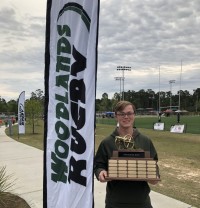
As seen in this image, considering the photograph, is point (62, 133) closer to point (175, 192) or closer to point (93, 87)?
point (93, 87)

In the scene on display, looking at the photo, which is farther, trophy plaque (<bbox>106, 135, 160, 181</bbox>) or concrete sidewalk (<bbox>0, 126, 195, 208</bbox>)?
concrete sidewalk (<bbox>0, 126, 195, 208</bbox>)

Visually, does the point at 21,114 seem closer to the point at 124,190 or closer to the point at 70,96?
the point at 70,96

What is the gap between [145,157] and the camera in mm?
2805

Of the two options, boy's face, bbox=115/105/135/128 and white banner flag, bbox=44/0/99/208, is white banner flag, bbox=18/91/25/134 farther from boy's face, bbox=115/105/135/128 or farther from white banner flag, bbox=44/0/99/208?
boy's face, bbox=115/105/135/128

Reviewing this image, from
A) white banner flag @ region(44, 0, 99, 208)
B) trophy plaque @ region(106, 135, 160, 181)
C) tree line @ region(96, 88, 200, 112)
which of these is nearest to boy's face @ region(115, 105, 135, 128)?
trophy plaque @ region(106, 135, 160, 181)

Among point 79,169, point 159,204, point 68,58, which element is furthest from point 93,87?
point 159,204

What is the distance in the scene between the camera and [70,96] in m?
3.60

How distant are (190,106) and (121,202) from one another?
5895 inches

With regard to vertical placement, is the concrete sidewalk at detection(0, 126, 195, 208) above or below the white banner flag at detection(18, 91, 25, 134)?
below

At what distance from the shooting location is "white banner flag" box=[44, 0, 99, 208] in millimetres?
3574

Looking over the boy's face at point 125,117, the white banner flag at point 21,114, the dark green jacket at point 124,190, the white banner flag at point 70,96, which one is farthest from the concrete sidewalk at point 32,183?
the white banner flag at point 21,114

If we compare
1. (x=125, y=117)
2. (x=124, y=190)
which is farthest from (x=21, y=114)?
(x=124, y=190)

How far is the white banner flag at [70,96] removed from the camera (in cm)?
357

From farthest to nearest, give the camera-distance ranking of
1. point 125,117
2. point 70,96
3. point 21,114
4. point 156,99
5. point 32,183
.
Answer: point 156,99 → point 21,114 → point 32,183 → point 70,96 → point 125,117
